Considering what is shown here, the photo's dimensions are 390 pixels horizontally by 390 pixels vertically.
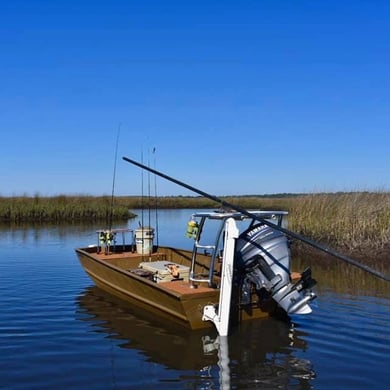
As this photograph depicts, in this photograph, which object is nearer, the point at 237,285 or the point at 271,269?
the point at 271,269

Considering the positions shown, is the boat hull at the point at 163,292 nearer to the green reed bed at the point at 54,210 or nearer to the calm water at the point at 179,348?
the calm water at the point at 179,348

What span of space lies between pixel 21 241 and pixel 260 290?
56.2 ft

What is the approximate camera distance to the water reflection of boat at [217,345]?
634 centimetres

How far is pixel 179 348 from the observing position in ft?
23.7

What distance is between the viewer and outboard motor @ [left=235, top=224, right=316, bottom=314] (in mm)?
7156

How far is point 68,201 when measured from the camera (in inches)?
1503

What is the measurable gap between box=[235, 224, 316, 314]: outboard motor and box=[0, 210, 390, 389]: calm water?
76 centimetres

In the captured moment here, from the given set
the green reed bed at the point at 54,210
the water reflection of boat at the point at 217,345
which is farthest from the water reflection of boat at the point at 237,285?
the green reed bed at the point at 54,210

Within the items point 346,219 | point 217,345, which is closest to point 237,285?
point 217,345

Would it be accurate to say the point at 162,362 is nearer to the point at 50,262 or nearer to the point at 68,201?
the point at 50,262

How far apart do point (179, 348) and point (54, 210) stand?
100 feet

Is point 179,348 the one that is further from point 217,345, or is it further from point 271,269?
point 271,269

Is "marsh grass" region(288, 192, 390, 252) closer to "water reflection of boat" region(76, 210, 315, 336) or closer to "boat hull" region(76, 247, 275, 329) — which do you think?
"boat hull" region(76, 247, 275, 329)

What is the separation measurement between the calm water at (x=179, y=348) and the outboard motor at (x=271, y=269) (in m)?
0.76
